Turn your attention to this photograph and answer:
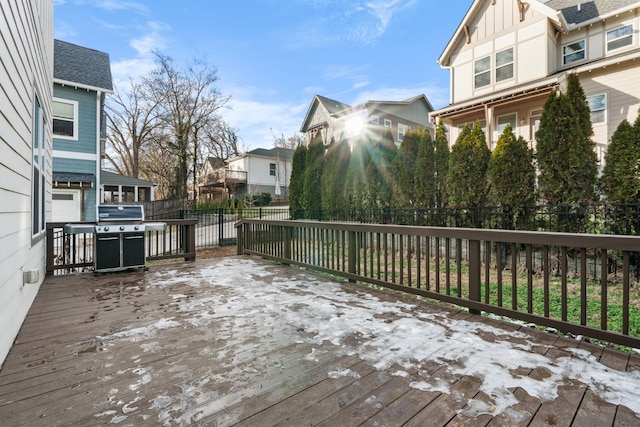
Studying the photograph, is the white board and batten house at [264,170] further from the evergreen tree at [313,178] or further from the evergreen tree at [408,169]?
the evergreen tree at [408,169]

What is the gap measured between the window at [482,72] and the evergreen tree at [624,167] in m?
7.50

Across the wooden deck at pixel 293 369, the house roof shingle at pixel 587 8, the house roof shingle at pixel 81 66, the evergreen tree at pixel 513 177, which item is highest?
the house roof shingle at pixel 587 8

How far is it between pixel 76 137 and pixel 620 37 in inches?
657

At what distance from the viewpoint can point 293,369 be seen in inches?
73.2

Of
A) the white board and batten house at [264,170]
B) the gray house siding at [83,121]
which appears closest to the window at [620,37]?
the gray house siding at [83,121]

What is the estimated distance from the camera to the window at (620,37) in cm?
901

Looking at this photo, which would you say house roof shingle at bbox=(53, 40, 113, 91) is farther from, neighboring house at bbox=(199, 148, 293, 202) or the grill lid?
neighboring house at bbox=(199, 148, 293, 202)

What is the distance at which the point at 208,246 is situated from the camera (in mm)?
9164

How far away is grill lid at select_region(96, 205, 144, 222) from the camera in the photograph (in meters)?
4.58

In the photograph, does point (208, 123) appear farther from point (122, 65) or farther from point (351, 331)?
point (351, 331)

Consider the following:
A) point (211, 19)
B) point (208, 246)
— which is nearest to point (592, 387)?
point (208, 246)

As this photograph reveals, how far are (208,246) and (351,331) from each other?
25.0 feet

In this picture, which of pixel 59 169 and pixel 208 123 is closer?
pixel 59 169

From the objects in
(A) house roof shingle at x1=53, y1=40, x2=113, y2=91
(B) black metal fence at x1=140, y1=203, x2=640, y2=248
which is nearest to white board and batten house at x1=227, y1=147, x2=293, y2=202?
(A) house roof shingle at x1=53, y1=40, x2=113, y2=91
